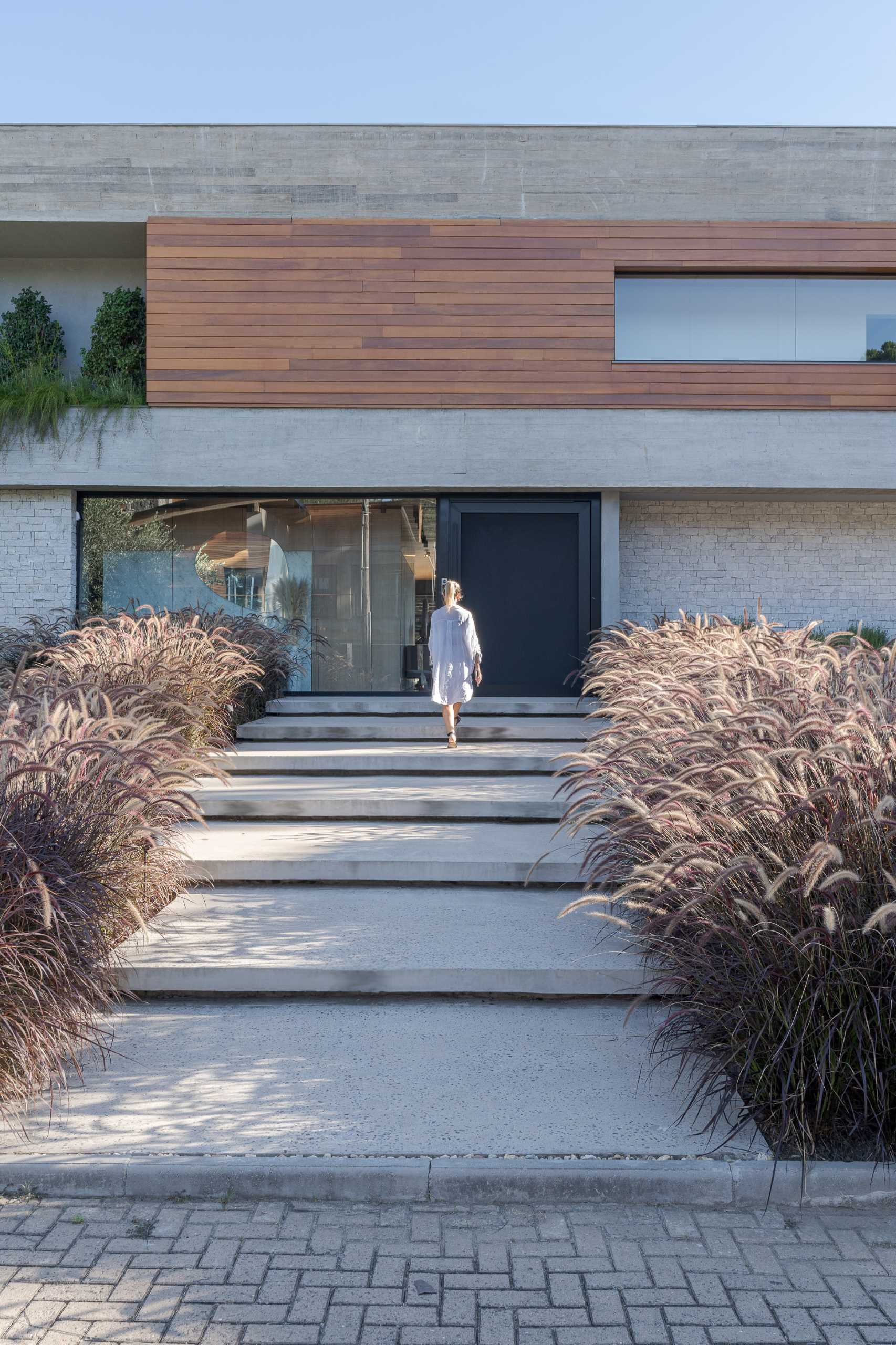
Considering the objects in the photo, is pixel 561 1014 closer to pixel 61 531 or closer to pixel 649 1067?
pixel 649 1067

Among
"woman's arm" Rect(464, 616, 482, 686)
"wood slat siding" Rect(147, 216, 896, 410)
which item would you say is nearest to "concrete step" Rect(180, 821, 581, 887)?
"woman's arm" Rect(464, 616, 482, 686)

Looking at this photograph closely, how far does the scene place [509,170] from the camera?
483 inches

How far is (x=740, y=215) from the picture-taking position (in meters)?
12.3

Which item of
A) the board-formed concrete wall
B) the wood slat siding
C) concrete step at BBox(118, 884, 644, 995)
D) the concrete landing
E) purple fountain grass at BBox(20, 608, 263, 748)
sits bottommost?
the concrete landing

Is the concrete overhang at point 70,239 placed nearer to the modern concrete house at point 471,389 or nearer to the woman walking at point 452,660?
the modern concrete house at point 471,389

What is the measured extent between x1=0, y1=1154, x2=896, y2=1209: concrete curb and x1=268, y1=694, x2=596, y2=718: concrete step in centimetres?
809

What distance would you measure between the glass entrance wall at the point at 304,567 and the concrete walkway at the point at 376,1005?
5963 mm

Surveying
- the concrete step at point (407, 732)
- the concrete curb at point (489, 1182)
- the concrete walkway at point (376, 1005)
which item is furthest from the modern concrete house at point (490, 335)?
the concrete curb at point (489, 1182)

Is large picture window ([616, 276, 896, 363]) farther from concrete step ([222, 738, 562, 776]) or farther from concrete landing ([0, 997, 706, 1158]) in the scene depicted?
concrete landing ([0, 997, 706, 1158])

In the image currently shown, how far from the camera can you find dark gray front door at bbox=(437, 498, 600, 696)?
12.6 metres

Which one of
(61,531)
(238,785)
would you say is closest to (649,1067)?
(238,785)

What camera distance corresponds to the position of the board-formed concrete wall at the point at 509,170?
482 inches

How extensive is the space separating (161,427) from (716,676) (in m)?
8.94

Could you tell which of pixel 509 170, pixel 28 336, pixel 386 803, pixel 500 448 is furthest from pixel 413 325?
pixel 386 803
